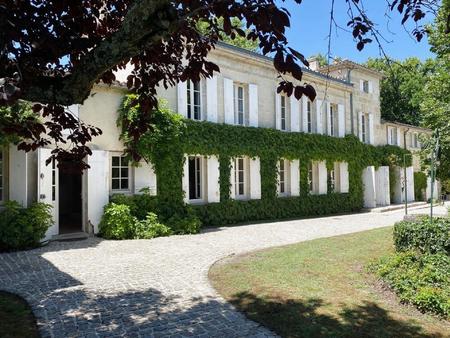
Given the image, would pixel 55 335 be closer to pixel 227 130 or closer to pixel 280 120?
pixel 227 130

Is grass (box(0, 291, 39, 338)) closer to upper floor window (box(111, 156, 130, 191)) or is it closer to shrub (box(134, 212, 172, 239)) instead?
shrub (box(134, 212, 172, 239))

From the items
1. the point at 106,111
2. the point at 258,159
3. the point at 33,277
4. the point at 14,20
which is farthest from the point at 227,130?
the point at 14,20

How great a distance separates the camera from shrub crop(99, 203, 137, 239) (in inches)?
420

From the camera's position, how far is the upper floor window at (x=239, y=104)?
1545 cm

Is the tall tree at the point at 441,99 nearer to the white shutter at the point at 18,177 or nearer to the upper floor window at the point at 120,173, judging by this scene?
the upper floor window at the point at 120,173

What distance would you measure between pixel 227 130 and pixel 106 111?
4.54m

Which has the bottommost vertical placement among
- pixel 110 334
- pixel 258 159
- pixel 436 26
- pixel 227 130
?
pixel 110 334

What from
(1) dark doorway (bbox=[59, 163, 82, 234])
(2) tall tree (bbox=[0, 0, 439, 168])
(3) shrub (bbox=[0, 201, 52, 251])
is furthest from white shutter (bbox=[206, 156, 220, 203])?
(2) tall tree (bbox=[0, 0, 439, 168])

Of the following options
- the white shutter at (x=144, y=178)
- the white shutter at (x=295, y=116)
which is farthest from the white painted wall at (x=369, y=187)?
the white shutter at (x=144, y=178)

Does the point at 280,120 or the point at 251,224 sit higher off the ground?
the point at 280,120

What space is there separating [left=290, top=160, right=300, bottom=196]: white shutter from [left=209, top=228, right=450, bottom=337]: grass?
809 centimetres

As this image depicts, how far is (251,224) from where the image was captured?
46.8 feet

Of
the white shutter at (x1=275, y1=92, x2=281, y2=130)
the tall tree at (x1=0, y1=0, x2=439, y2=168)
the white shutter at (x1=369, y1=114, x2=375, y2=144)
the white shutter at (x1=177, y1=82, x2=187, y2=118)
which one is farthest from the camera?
the white shutter at (x1=369, y1=114, x2=375, y2=144)

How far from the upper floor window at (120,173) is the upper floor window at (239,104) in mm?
5129
